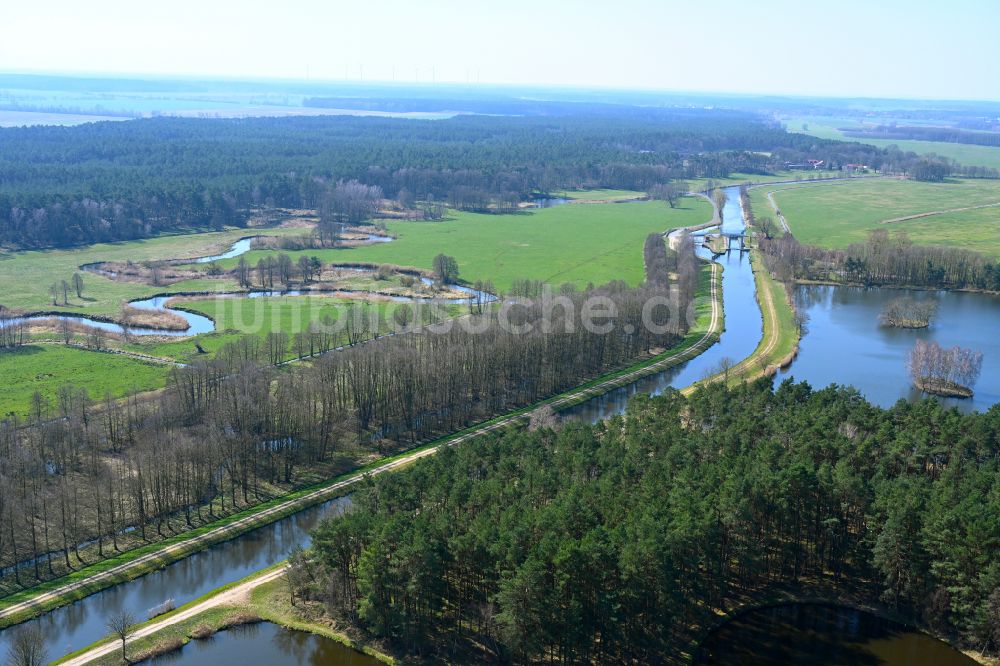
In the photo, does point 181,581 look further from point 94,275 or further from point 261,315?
point 94,275

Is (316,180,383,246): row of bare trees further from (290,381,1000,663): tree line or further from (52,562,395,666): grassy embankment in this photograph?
(52,562,395,666): grassy embankment

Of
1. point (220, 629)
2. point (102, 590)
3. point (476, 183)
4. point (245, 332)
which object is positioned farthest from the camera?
point (476, 183)

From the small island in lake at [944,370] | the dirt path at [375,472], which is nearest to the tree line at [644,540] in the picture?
the dirt path at [375,472]

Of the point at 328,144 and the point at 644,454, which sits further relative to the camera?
the point at 328,144

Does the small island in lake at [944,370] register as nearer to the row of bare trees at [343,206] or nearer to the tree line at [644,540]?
the tree line at [644,540]

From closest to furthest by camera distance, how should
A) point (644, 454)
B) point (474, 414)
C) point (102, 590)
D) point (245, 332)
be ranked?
point (102, 590), point (644, 454), point (474, 414), point (245, 332)

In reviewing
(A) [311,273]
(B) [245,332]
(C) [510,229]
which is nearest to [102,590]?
(B) [245,332]

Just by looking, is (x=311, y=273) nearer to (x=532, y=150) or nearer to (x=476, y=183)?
(x=476, y=183)
